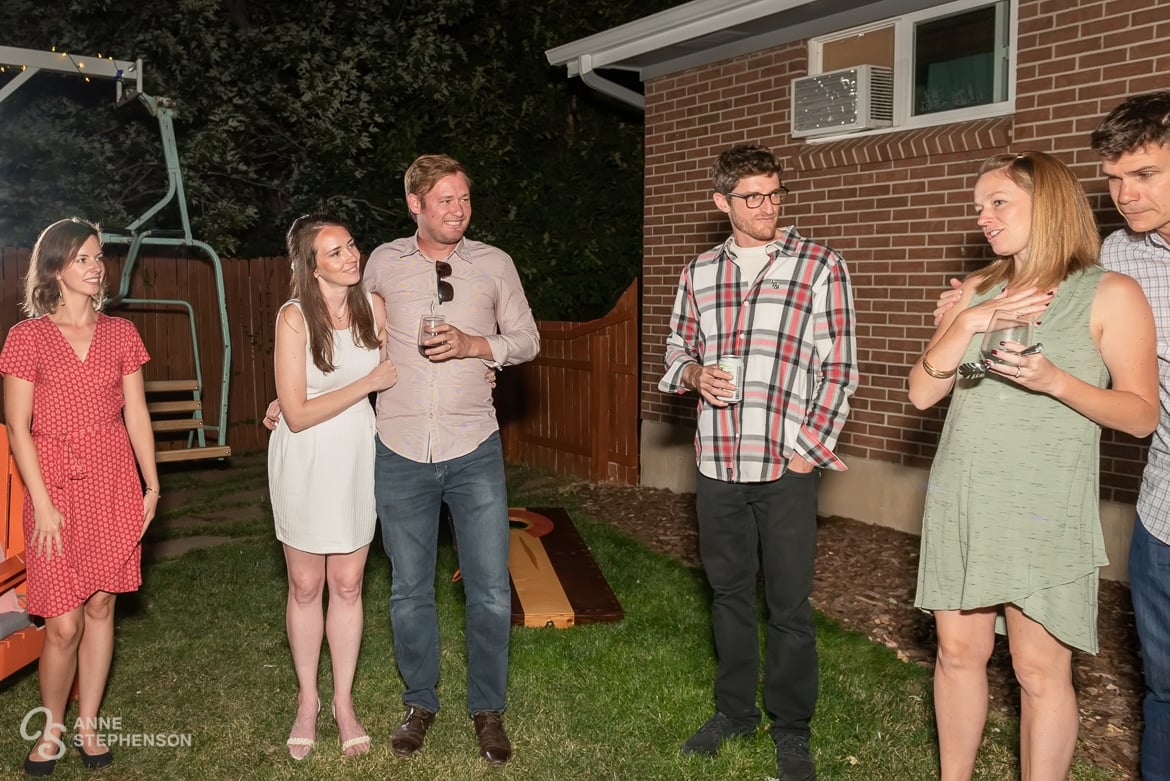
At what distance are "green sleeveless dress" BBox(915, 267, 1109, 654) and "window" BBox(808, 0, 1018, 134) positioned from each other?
14.6 feet

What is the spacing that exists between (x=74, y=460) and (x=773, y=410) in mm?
2724

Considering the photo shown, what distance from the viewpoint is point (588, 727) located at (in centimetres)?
469

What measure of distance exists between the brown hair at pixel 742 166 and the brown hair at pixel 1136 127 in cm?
114

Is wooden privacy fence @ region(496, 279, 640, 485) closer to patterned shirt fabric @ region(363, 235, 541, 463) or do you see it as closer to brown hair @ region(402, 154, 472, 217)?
patterned shirt fabric @ region(363, 235, 541, 463)

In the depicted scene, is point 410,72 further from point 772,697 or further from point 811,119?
point 772,697

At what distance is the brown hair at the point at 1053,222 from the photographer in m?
3.02

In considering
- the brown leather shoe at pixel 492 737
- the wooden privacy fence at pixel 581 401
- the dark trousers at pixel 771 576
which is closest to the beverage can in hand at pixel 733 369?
the dark trousers at pixel 771 576

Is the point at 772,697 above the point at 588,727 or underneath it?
above

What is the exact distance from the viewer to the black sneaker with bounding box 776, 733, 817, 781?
3957 mm

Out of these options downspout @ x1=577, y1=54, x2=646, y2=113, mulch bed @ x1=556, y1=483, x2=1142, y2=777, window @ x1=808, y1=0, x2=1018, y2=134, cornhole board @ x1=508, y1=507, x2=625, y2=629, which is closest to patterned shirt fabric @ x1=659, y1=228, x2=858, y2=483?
mulch bed @ x1=556, y1=483, x2=1142, y2=777

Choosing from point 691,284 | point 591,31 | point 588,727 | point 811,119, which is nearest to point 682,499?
point 811,119

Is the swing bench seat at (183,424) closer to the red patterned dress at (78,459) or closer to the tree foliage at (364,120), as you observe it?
the tree foliage at (364,120)

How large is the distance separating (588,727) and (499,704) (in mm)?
461

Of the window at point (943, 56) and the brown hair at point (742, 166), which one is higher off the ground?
the window at point (943, 56)
